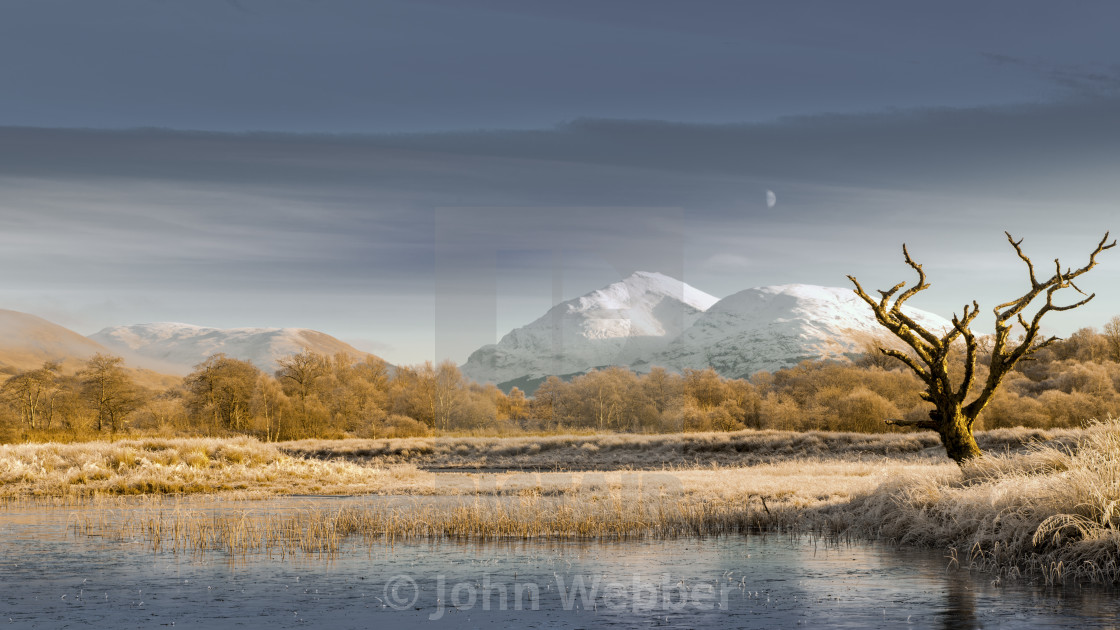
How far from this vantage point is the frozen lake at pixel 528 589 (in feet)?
39.8

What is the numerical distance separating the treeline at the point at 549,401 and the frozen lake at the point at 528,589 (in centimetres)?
2423

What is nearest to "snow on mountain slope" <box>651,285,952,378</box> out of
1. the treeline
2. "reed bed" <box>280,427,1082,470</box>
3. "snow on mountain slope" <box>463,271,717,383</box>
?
the treeline

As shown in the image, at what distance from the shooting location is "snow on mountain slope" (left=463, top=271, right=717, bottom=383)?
1196 inches

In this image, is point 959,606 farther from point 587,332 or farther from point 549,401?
point 549,401

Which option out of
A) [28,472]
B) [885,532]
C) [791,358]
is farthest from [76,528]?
[791,358]

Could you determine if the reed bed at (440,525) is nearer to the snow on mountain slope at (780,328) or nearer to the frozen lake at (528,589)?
the frozen lake at (528,589)

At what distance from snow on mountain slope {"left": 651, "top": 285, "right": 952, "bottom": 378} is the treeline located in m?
45.0

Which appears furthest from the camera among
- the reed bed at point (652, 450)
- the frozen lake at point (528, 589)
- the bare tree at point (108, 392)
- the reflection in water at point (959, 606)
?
the bare tree at point (108, 392)

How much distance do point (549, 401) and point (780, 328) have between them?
418 feet

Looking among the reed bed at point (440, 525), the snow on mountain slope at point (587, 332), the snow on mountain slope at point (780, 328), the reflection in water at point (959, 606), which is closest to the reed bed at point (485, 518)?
the reed bed at point (440, 525)

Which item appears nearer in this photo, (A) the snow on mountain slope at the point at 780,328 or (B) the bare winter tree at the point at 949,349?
(B) the bare winter tree at the point at 949,349

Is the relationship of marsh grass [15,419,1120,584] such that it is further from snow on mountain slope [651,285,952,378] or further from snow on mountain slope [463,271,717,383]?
snow on mountain slope [651,285,952,378]

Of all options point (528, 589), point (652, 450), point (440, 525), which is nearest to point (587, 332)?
point (440, 525)

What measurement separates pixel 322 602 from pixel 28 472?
2693 cm
